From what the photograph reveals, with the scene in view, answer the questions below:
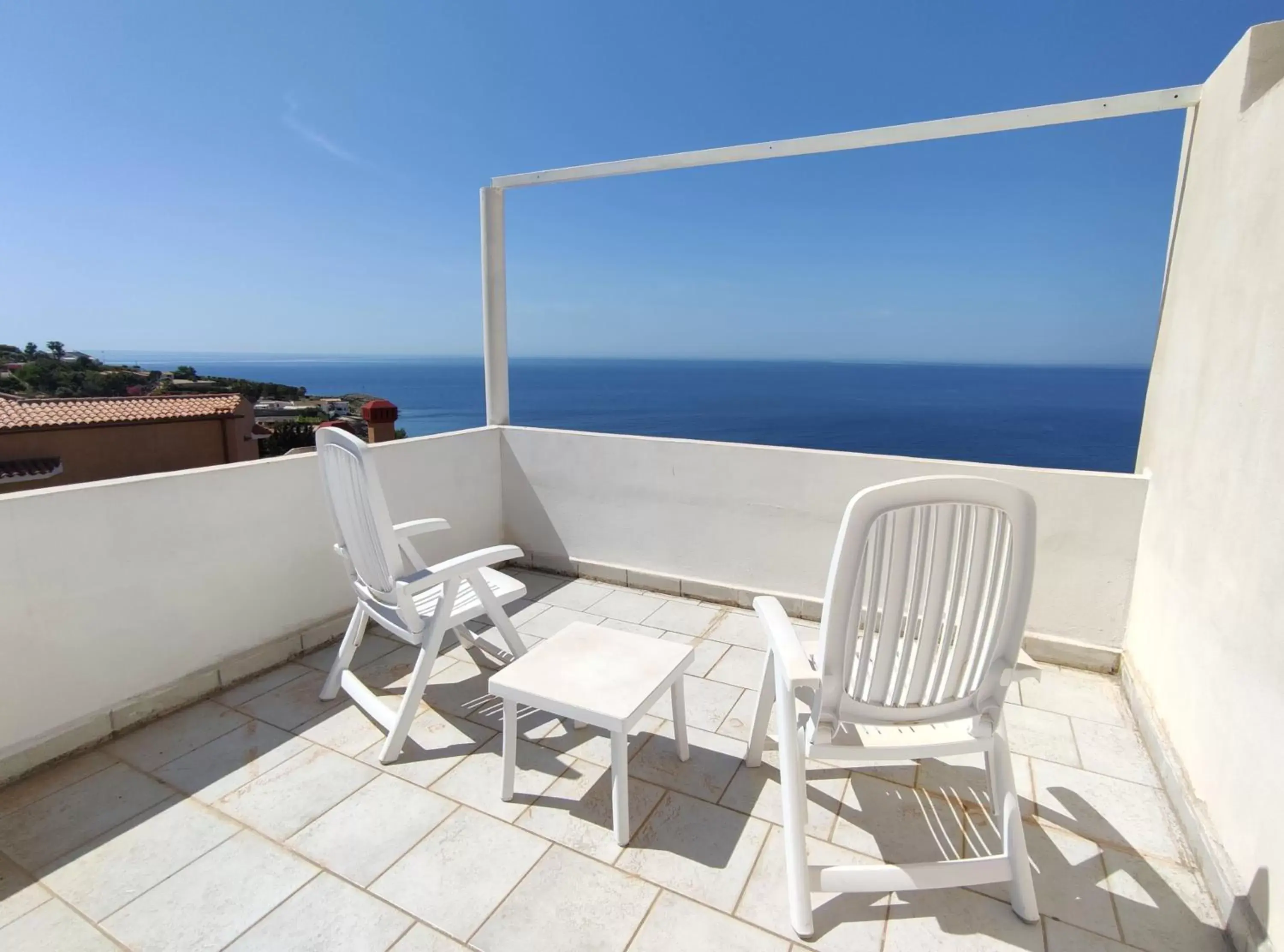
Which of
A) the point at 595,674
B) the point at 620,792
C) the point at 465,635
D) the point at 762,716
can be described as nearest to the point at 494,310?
the point at 465,635

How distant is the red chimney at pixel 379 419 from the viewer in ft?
12.1

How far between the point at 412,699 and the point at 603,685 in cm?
80

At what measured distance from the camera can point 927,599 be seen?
4.57 ft

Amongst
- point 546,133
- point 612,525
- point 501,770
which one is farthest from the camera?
point 546,133

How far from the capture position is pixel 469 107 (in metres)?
14.7

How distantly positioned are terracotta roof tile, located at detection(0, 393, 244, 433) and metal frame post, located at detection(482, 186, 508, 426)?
9.19 m

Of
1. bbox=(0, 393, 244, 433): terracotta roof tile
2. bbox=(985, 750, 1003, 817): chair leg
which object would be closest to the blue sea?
bbox=(0, 393, 244, 433): terracotta roof tile

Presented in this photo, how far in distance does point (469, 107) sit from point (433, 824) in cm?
1682

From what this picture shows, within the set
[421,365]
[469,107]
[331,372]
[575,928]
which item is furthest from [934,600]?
[421,365]

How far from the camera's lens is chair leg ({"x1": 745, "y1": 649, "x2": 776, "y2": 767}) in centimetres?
196

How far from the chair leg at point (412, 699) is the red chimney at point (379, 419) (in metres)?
1.86

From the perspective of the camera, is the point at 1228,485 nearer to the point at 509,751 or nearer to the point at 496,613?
the point at 509,751

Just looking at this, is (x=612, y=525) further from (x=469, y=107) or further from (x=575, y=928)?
(x=469, y=107)

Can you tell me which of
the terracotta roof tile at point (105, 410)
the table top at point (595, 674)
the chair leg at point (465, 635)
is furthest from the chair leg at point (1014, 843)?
the terracotta roof tile at point (105, 410)
